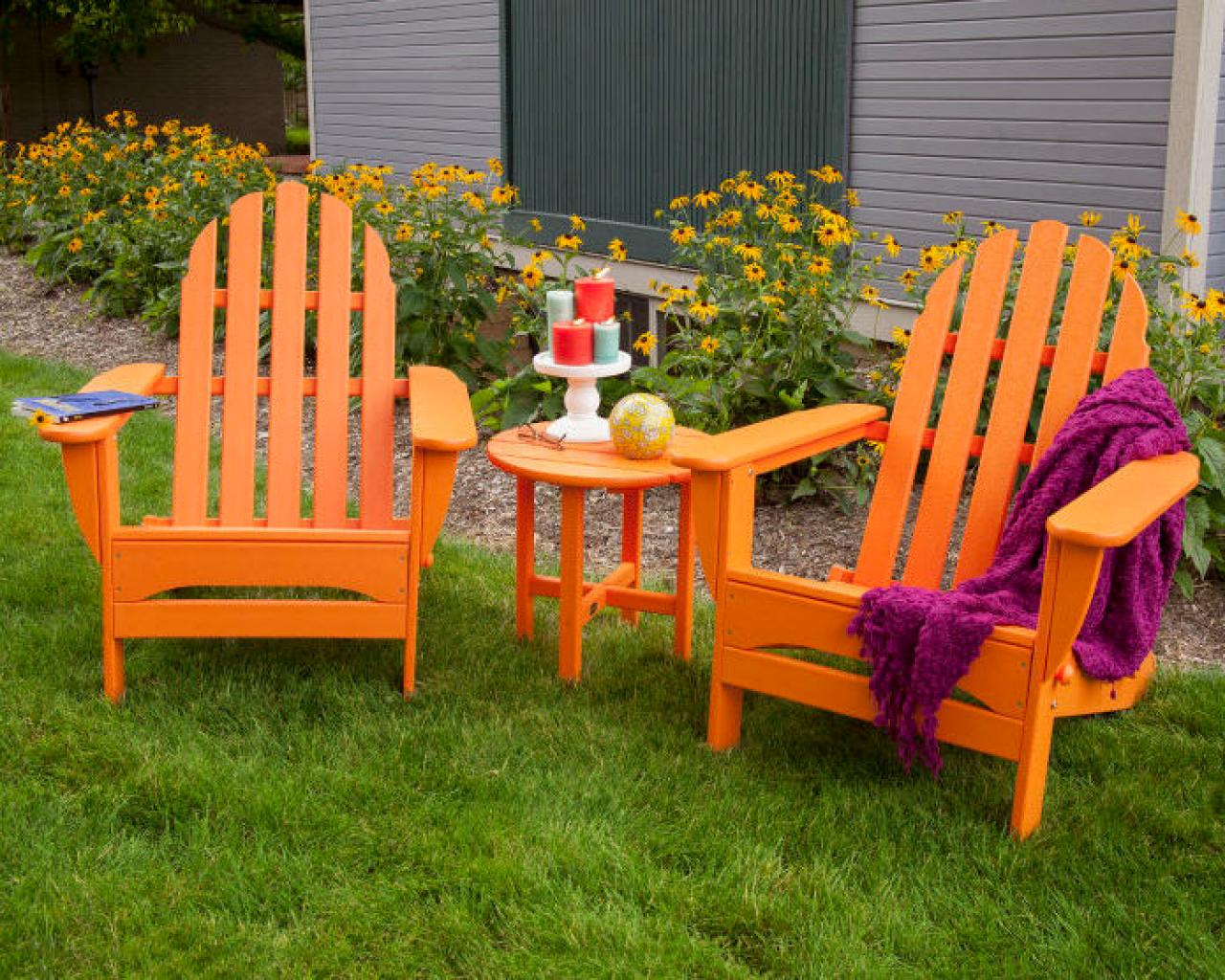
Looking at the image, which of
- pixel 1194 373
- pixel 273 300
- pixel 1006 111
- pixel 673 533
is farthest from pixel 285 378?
pixel 1006 111

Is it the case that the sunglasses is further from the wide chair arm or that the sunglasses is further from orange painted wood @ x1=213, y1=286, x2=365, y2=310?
orange painted wood @ x1=213, y1=286, x2=365, y2=310

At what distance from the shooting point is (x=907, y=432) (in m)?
3.21

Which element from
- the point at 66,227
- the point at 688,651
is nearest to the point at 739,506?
the point at 688,651

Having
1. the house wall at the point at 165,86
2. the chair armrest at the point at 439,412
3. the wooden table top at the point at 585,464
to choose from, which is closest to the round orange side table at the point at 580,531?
the wooden table top at the point at 585,464

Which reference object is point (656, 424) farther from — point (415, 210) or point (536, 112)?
point (536, 112)

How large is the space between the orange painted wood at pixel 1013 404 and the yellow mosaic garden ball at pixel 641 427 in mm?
666

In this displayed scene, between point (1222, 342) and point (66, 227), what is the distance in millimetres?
6838

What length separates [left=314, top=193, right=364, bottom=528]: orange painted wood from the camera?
3.52 m

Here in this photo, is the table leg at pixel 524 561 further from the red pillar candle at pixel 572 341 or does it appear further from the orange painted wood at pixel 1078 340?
the orange painted wood at pixel 1078 340

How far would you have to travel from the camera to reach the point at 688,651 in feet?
11.0

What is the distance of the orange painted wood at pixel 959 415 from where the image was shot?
10.4 ft

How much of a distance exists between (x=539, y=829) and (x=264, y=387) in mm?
1492

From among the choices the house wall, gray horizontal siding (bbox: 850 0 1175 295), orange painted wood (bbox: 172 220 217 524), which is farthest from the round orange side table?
the house wall

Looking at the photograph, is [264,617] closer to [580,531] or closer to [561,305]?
[580,531]
